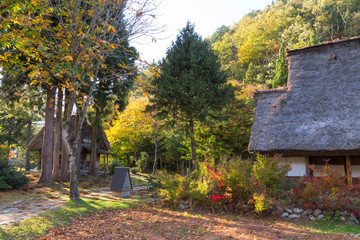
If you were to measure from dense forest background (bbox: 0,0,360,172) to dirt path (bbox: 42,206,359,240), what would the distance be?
8.43 ft

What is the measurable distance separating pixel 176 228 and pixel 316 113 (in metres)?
7.84

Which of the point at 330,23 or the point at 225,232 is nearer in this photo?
the point at 225,232

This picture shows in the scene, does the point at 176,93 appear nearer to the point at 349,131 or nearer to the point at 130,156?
the point at 349,131

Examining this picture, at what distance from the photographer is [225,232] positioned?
570cm

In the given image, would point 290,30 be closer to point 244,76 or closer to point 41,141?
point 244,76

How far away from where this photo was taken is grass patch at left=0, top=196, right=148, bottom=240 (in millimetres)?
5293

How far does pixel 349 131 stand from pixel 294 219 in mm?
4276

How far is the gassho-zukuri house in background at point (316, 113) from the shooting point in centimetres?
927

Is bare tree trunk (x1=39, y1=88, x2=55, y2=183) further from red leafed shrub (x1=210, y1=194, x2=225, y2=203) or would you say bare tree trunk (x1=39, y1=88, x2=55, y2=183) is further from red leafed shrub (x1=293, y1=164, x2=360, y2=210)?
red leafed shrub (x1=293, y1=164, x2=360, y2=210)

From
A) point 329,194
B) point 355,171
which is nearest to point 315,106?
point 355,171


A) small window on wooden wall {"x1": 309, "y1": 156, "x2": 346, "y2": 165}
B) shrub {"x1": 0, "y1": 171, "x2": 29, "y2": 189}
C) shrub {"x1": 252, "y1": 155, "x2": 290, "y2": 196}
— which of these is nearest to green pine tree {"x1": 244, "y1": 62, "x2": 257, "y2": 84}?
small window on wooden wall {"x1": 309, "y1": 156, "x2": 346, "y2": 165}

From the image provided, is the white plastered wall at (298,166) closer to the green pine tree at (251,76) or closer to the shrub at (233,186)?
the shrub at (233,186)

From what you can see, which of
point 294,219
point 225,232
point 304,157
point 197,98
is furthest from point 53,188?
point 304,157

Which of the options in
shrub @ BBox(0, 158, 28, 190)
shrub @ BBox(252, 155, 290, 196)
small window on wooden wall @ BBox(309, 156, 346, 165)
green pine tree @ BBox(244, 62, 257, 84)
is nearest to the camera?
shrub @ BBox(252, 155, 290, 196)
